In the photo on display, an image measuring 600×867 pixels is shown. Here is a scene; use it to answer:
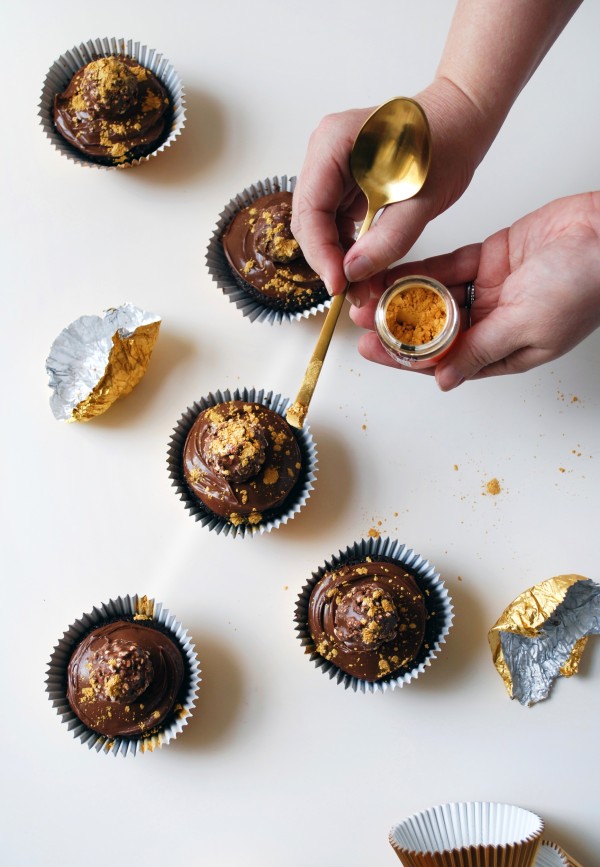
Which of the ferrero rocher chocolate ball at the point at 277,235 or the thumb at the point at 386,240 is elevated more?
the thumb at the point at 386,240

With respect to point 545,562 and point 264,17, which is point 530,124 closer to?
point 264,17

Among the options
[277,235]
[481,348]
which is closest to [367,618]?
[481,348]

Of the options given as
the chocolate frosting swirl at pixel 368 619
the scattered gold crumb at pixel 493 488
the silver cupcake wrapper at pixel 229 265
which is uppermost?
the silver cupcake wrapper at pixel 229 265

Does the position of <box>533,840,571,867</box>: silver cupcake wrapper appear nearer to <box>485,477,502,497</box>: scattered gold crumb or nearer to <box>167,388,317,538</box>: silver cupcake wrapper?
<box>485,477,502,497</box>: scattered gold crumb

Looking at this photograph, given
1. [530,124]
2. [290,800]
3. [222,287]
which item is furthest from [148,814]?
[530,124]

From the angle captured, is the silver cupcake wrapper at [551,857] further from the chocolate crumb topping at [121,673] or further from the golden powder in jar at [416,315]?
the golden powder in jar at [416,315]

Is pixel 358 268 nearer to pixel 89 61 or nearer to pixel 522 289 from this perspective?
pixel 522 289

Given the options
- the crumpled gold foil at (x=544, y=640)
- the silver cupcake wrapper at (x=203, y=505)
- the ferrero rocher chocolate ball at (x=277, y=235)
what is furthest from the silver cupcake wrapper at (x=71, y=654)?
the ferrero rocher chocolate ball at (x=277, y=235)

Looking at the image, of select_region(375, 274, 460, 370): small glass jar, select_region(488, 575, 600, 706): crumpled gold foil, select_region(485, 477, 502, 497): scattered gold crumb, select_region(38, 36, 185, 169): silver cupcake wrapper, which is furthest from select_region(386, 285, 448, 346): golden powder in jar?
select_region(38, 36, 185, 169): silver cupcake wrapper
